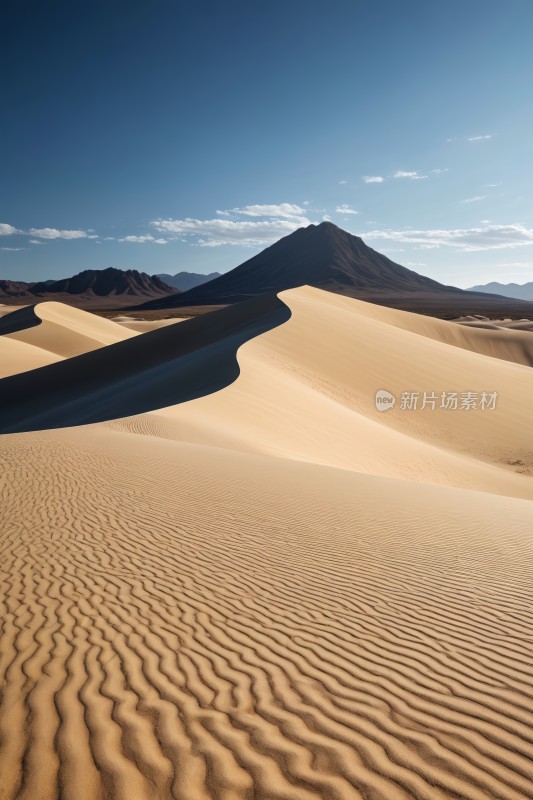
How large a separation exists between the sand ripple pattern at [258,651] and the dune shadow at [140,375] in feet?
38.4

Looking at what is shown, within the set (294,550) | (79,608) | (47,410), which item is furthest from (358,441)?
(47,410)

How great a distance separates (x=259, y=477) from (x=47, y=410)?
60.8 ft

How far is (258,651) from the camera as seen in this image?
389 centimetres

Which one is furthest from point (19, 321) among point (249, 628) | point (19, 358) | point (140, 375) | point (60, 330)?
point (249, 628)

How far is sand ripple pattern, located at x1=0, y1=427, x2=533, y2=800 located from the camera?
8.71 ft

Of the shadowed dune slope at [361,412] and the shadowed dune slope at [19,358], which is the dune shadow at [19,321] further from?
the shadowed dune slope at [361,412]

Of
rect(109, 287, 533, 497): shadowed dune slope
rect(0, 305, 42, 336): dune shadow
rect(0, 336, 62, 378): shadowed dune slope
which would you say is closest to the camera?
rect(109, 287, 533, 497): shadowed dune slope

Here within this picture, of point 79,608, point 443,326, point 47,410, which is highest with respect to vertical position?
point 443,326

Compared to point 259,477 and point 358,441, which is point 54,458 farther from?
point 358,441

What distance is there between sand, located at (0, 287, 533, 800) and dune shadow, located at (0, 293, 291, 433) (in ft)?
23.0

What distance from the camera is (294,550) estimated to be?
6.27 m

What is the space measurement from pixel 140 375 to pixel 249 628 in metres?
22.3

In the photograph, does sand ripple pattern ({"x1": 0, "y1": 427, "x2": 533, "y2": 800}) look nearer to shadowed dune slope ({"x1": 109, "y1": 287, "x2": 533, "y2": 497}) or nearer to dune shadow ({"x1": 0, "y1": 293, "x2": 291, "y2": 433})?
shadowed dune slope ({"x1": 109, "y1": 287, "x2": 533, "y2": 497})

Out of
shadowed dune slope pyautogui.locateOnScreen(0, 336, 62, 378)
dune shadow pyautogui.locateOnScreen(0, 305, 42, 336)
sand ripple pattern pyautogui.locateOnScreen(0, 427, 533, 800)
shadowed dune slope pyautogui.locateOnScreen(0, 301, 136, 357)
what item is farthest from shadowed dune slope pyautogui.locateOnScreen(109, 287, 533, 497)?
dune shadow pyautogui.locateOnScreen(0, 305, 42, 336)
